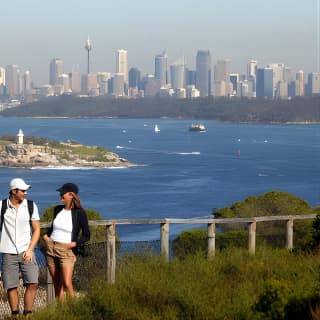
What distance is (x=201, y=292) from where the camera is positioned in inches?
202

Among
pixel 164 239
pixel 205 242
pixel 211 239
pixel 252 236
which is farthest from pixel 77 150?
pixel 164 239

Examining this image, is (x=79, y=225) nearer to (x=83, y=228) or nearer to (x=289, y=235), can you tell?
(x=83, y=228)

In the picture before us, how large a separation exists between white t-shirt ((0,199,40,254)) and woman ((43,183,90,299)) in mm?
221

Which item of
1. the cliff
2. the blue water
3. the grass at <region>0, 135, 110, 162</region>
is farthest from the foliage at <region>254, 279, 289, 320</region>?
the grass at <region>0, 135, 110, 162</region>

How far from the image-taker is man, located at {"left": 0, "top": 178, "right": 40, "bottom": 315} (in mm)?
5574

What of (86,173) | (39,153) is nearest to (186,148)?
(39,153)

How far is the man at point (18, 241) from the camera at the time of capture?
5574 millimetres

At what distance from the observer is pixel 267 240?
7.73 metres

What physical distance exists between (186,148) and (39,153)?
2217 centimetres

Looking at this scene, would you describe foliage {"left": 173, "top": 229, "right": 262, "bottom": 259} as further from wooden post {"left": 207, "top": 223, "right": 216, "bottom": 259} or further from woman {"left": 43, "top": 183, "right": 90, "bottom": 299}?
woman {"left": 43, "top": 183, "right": 90, "bottom": 299}

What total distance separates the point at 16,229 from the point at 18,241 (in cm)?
7

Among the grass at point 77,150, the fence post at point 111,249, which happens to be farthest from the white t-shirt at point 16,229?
the grass at point 77,150

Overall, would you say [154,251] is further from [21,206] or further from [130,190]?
[130,190]

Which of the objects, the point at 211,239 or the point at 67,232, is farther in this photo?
the point at 211,239
